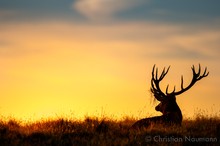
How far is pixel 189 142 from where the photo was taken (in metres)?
12.6

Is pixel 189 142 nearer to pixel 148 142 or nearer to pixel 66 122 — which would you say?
pixel 148 142

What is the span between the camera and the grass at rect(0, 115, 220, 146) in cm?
1242

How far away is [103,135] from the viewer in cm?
1345

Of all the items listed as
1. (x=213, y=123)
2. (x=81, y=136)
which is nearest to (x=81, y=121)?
(x=81, y=136)

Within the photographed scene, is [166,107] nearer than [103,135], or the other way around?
[103,135]

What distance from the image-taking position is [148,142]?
12.6 meters

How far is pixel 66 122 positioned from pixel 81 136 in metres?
2.66

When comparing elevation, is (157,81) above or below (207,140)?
above

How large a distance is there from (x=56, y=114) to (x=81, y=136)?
3.47 meters

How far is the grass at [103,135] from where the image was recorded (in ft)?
40.8

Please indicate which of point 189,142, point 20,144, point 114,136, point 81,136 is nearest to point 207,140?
point 189,142

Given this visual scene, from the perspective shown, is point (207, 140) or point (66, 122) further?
point (66, 122)

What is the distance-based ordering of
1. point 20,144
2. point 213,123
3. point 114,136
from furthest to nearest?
point 213,123 → point 114,136 → point 20,144

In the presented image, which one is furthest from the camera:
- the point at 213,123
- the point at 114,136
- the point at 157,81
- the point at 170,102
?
the point at 157,81
